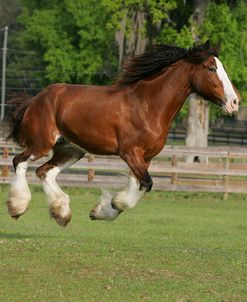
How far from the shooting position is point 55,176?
12523 millimetres

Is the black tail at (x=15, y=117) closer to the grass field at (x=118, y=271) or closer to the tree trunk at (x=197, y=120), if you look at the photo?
the grass field at (x=118, y=271)

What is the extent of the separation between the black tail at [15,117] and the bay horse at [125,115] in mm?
314

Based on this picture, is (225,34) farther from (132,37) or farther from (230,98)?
(230,98)

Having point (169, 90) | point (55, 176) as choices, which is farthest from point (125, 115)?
point (55, 176)

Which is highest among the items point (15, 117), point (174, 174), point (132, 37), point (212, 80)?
point (212, 80)

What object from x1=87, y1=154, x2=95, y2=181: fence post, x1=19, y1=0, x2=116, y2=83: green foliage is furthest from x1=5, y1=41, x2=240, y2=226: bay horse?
x1=19, y1=0, x2=116, y2=83: green foliage

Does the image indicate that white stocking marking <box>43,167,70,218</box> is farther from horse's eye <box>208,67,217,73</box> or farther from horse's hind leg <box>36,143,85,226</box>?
horse's eye <box>208,67,217,73</box>

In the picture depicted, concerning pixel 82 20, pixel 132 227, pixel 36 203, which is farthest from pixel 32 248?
pixel 82 20

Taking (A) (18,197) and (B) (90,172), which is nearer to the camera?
(A) (18,197)

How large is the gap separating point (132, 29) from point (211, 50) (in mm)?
25364

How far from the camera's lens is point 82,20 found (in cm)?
4909

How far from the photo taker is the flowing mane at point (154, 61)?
1200 centimetres

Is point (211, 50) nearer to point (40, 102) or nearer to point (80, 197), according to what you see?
point (40, 102)

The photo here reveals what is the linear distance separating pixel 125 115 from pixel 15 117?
1903mm
